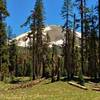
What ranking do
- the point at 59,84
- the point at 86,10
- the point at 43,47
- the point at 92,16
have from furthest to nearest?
1. the point at 43,47
2. the point at 92,16
3. the point at 86,10
4. the point at 59,84

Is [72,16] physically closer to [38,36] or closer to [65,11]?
[65,11]

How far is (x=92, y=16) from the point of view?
6341 centimetres

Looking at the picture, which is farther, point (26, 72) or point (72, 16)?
point (26, 72)

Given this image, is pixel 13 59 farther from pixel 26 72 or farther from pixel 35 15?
pixel 35 15

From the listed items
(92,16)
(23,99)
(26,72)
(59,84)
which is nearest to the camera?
(23,99)

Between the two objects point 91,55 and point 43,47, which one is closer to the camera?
point 91,55

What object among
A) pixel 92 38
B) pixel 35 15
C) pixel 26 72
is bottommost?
pixel 26 72

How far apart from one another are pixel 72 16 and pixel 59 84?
99.2 ft

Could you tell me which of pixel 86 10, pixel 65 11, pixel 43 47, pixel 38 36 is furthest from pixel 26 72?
pixel 86 10

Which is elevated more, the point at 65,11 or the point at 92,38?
the point at 65,11

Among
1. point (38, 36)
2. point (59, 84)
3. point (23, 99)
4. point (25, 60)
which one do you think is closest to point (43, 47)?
point (38, 36)

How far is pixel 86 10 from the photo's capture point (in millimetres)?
55094

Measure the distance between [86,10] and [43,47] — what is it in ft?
95.1

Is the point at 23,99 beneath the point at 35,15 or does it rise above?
beneath
